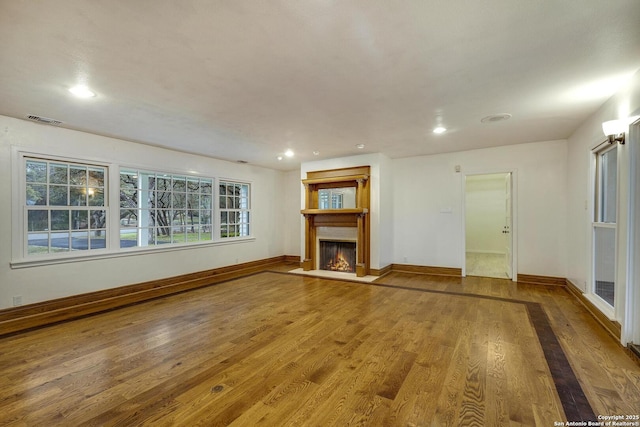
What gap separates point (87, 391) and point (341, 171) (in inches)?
198

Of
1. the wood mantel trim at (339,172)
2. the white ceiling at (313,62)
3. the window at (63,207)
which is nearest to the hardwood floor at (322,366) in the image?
the window at (63,207)

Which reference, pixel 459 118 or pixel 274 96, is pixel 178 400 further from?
pixel 459 118

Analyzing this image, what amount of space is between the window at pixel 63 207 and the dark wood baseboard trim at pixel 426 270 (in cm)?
547

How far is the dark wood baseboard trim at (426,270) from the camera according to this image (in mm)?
5609

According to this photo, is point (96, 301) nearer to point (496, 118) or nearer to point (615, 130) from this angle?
point (496, 118)

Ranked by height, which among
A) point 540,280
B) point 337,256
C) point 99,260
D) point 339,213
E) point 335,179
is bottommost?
point 540,280

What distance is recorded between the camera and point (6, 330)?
3.17 meters

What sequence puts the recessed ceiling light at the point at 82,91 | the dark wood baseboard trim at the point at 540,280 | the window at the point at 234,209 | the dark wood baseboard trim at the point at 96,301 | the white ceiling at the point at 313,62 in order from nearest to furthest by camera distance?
the white ceiling at the point at 313,62
the recessed ceiling light at the point at 82,91
the dark wood baseboard trim at the point at 96,301
the dark wood baseboard trim at the point at 540,280
the window at the point at 234,209

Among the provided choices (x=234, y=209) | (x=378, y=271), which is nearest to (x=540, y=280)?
(x=378, y=271)

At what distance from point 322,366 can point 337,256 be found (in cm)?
393

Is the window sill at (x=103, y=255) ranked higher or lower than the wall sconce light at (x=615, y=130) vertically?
lower

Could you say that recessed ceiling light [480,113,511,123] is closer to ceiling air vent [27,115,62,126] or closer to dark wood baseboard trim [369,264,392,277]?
dark wood baseboard trim [369,264,392,277]

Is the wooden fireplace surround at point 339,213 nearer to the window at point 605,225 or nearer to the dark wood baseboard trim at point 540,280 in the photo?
the dark wood baseboard trim at point 540,280

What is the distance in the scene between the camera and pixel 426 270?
5844 millimetres
